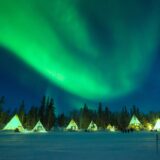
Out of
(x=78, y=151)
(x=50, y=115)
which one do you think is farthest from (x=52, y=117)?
(x=78, y=151)

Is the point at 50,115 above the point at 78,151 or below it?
above

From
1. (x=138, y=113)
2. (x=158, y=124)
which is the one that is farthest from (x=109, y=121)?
(x=158, y=124)

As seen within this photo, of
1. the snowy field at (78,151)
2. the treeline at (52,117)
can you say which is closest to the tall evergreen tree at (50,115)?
the treeline at (52,117)

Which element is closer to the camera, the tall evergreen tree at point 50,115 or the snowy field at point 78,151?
the snowy field at point 78,151

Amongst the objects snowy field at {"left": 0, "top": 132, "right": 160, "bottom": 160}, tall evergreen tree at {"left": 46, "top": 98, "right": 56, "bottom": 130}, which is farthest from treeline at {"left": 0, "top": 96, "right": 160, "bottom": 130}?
snowy field at {"left": 0, "top": 132, "right": 160, "bottom": 160}

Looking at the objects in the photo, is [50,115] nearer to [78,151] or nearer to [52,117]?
[52,117]

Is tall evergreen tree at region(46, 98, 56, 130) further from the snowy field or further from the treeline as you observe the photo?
the snowy field

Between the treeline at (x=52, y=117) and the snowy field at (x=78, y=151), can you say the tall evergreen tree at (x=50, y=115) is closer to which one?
the treeline at (x=52, y=117)

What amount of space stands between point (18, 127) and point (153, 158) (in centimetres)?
5955

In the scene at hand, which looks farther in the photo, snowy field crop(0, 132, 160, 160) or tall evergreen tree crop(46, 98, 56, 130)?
tall evergreen tree crop(46, 98, 56, 130)

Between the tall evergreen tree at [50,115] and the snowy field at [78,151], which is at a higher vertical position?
the tall evergreen tree at [50,115]

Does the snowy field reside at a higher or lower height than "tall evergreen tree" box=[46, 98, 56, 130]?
lower

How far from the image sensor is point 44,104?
340 feet

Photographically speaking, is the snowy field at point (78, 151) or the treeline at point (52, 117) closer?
the snowy field at point (78, 151)
